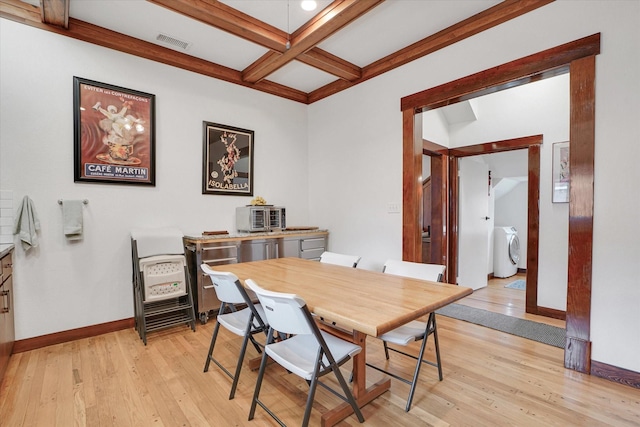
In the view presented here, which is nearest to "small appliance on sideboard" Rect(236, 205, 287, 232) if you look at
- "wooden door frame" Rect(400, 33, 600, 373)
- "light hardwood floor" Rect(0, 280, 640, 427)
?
"light hardwood floor" Rect(0, 280, 640, 427)

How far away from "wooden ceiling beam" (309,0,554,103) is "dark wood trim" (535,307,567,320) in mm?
3089

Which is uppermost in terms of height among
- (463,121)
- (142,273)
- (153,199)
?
(463,121)

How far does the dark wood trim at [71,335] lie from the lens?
269cm

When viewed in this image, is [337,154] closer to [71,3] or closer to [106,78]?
[106,78]

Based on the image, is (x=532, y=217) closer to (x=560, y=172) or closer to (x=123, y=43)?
(x=560, y=172)

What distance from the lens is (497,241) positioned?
5.72m

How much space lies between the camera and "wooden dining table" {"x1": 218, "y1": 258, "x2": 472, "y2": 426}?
1376mm

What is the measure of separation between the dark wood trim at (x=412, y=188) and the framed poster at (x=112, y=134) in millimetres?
2843

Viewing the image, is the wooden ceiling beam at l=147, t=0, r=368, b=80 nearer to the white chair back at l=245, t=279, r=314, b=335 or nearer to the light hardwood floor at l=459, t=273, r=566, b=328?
the white chair back at l=245, t=279, r=314, b=335

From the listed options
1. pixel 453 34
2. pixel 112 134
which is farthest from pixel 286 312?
pixel 453 34

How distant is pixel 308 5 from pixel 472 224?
3.82 metres

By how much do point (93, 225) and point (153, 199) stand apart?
1.99 ft

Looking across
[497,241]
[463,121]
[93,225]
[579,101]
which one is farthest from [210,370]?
[497,241]

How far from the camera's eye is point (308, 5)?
8.67 feet
